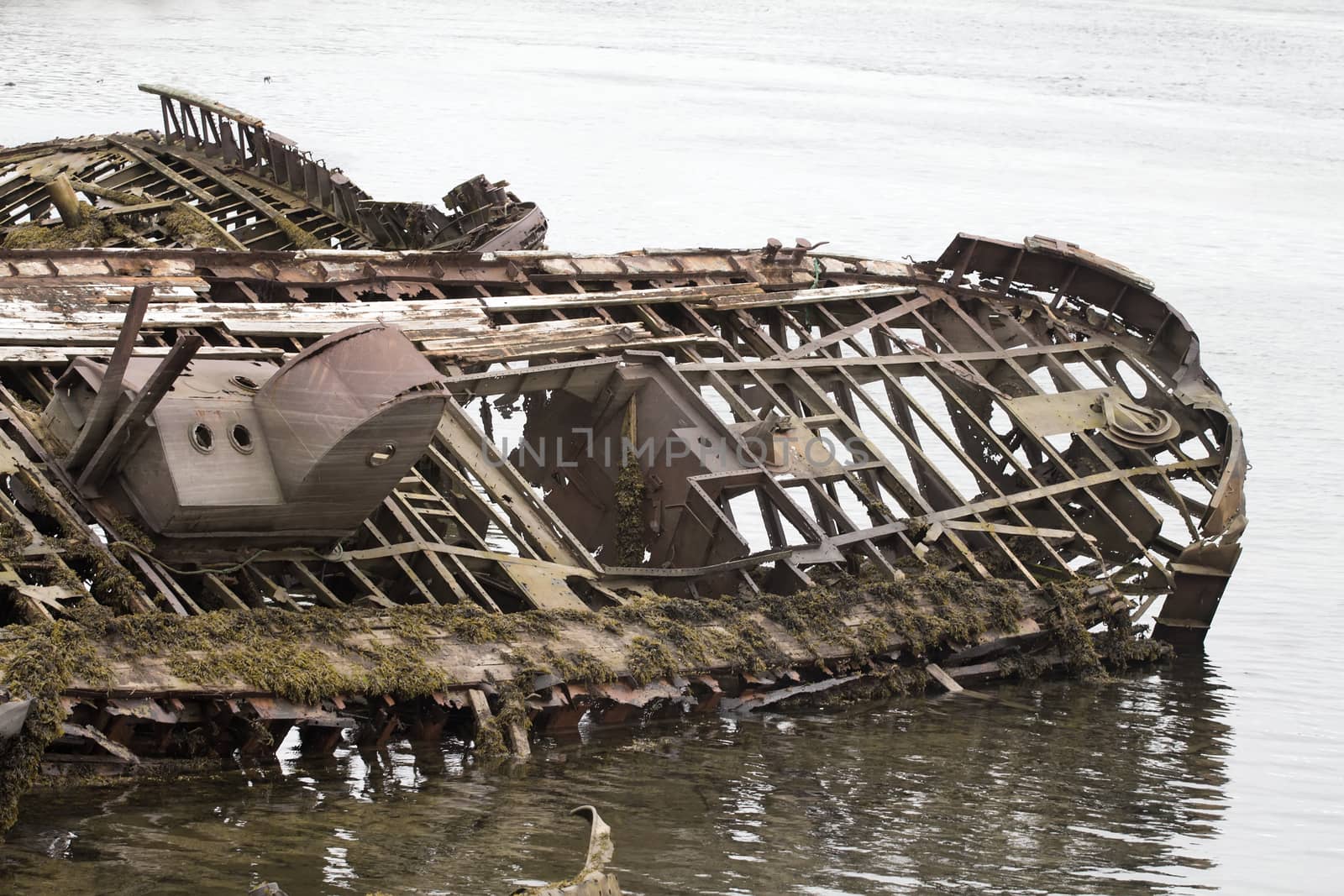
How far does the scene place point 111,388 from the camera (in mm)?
14992

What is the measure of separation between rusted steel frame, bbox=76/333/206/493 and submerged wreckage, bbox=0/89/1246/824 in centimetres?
3

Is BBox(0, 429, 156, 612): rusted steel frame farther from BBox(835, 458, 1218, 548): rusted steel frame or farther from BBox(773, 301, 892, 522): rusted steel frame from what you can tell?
BBox(773, 301, 892, 522): rusted steel frame

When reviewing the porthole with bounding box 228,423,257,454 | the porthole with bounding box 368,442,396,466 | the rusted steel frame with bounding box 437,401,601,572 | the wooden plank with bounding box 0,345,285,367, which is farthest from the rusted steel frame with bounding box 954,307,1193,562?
the porthole with bounding box 228,423,257,454

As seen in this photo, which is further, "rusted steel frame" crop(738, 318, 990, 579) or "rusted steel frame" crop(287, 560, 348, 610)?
"rusted steel frame" crop(738, 318, 990, 579)

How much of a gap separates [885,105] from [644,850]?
5925 cm

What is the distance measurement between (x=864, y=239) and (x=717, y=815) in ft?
120

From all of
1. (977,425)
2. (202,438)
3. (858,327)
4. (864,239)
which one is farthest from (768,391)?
(864,239)

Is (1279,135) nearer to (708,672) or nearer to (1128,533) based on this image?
(1128,533)

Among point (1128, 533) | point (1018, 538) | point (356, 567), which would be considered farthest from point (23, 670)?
point (1128, 533)

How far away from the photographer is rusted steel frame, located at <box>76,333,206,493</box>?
14.5 m

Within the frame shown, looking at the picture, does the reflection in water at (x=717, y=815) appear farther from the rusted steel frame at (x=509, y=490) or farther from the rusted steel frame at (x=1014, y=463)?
the rusted steel frame at (x=1014, y=463)

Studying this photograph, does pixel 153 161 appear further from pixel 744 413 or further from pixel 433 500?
pixel 433 500

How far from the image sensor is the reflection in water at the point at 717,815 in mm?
12930

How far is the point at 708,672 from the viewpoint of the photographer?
17156 millimetres
